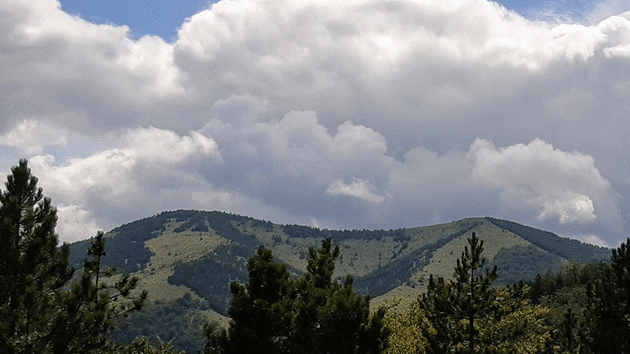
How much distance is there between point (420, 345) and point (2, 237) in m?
27.6

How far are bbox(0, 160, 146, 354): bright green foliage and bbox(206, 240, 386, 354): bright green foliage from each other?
6345 mm

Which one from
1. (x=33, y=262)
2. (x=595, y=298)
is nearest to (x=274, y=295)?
(x=33, y=262)

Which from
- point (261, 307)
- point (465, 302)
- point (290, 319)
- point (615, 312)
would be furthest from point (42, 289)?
point (615, 312)

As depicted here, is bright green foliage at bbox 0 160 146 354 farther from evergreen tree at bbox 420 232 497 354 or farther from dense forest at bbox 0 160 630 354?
evergreen tree at bbox 420 232 497 354

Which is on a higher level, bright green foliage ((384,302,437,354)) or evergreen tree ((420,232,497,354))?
evergreen tree ((420,232,497,354))

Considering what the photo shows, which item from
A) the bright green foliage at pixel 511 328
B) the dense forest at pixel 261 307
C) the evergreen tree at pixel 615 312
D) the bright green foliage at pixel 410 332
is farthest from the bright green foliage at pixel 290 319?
the evergreen tree at pixel 615 312

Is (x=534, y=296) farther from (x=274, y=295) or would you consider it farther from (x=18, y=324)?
(x=18, y=324)

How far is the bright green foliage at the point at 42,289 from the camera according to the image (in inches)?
1099

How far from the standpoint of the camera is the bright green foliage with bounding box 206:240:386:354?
1058 inches

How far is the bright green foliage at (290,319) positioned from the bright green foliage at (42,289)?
20.8 feet

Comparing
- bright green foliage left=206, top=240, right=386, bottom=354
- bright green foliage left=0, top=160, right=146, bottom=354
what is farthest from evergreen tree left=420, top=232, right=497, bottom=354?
bright green foliage left=0, top=160, right=146, bottom=354

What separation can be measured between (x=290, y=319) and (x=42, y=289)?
1494 centimetres

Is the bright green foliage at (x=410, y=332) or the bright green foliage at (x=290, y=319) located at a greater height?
the bright green foliage at (x=290, y=319)

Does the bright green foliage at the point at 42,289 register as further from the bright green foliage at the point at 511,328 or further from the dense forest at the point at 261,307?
the bright green foliage at the point at 511,328
